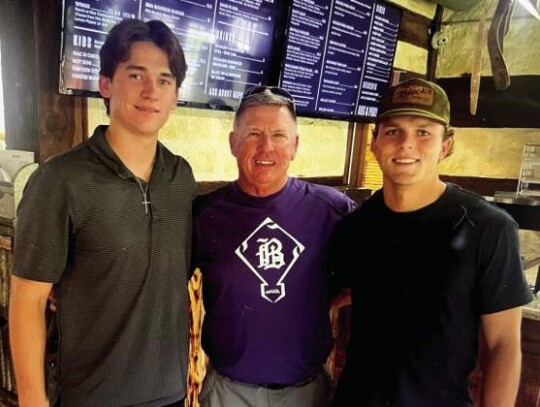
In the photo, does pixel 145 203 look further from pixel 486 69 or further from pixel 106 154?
pixel 486 69

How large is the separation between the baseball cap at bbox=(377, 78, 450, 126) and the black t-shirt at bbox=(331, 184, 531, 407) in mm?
283

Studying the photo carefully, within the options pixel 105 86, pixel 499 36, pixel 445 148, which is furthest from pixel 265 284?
pixel 499 36

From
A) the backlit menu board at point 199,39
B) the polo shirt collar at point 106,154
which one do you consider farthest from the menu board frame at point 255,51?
the polo shirt collar at point 106,154

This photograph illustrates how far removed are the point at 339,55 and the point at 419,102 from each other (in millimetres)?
2349

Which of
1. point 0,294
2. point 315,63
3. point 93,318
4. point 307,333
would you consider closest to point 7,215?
point 0,294

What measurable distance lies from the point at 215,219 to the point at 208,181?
145 centimetres

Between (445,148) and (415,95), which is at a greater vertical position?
(415,95)

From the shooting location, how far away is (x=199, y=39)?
9.30ft

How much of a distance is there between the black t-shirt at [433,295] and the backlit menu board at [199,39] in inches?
64.7

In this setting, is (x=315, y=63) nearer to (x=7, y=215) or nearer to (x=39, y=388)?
(x=7, y=215)

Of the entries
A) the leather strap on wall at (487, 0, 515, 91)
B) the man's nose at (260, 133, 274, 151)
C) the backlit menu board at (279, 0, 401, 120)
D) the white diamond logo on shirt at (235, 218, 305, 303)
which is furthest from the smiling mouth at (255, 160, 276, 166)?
the leather strap on wall at (487, 0, 515, 91)

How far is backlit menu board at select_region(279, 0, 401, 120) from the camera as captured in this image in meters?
3.52

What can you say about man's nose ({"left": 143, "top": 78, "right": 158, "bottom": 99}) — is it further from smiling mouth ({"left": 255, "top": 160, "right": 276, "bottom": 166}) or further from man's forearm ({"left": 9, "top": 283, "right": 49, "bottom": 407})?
man's forearm ({"left": 9, "top": 283, "right": 49, "bottom": 407})

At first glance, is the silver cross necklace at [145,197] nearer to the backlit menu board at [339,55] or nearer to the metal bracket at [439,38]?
the backlit menu board at [339,55]
